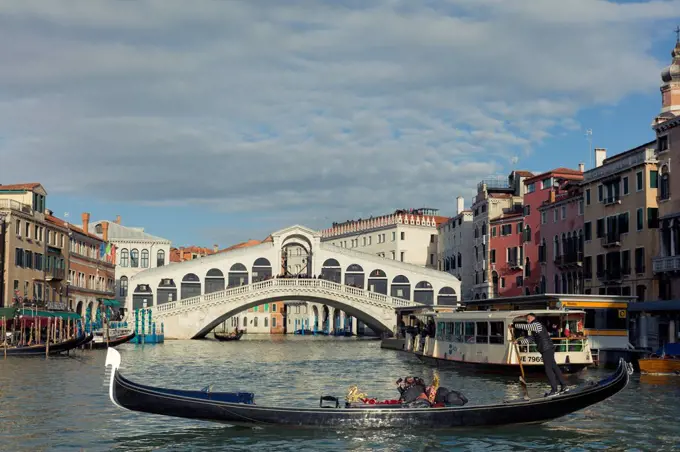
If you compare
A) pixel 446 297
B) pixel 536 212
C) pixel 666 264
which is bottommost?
pixel 446 297

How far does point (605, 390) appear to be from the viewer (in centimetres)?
1404

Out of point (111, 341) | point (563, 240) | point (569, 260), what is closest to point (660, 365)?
point (569, 260)

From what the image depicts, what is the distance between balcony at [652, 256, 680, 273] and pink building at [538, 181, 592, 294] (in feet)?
18.8

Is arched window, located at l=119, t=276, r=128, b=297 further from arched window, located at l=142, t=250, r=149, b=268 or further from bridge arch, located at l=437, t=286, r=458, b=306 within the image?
bridge arch, located at l=437, t=286, r=458, b=306

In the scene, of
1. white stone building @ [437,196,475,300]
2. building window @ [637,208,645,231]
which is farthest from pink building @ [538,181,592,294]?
white stone building @ [437,196,475,300]

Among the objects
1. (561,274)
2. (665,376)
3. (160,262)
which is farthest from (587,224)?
(160,262)

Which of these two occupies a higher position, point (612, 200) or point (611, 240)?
point (612, 200)

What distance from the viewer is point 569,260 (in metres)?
40.4

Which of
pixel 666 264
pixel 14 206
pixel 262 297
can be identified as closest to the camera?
pixel 666 264

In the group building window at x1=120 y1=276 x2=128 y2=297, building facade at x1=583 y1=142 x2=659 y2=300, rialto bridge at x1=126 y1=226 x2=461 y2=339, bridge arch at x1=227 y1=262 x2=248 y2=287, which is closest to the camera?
building facade at x1=583 y1=142 x2=659 y2=300

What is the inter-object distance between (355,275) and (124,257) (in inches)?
697

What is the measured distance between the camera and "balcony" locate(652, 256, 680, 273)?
1205 inches

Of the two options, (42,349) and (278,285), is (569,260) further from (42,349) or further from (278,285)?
(42,349)

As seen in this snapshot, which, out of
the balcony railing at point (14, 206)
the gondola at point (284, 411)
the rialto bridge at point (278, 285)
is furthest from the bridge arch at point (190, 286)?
the gondola at point (284, 411)
